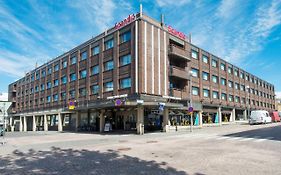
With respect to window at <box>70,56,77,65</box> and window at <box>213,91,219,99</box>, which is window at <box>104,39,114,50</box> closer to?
window at <box>70,56,77,65</box>

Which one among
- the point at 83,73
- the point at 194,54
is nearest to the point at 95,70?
the point at 83,73

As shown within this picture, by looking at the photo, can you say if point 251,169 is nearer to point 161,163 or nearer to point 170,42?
point 161,163

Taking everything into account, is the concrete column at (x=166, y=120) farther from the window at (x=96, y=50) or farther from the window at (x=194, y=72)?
the window at (x=96, y=50)

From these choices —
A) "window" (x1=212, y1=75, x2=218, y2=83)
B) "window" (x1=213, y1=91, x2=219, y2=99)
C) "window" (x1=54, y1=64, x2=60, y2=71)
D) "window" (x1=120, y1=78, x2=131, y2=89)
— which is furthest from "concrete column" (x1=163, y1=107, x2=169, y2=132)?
"window" (x1=54, y1=64, x2=60, y2=71)

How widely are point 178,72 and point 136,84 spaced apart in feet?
26.5

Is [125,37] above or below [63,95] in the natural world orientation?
above

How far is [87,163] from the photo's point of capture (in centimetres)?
934

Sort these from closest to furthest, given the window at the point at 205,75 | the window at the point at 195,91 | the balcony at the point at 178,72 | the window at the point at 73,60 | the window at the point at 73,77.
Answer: the balcony at the point at 178,72 → the window at the point at 195,91 → the window at the point at 73,77 → the window at the point at 73,60 → the window at the point at 205,75

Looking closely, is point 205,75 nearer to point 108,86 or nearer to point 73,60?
point 108,86

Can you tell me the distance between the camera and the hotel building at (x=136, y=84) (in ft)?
89.0

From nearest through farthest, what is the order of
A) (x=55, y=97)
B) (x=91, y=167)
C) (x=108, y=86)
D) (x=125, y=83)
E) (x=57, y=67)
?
(x=91, y=167)
(x=125, y=83)
(x=108, y=86)
(x=55, y=97)
(x=57, y=67)

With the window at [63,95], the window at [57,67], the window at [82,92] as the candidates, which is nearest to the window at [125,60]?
the window at [82,92]

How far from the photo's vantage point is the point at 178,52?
31.8 metres

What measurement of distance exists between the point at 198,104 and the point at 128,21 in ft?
54.6
